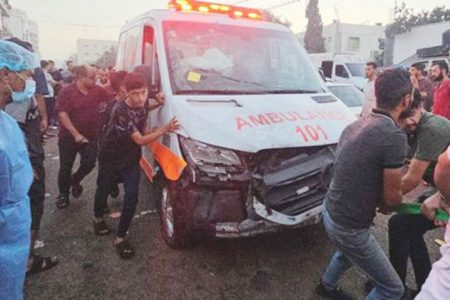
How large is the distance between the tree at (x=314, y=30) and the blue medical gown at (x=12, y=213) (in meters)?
43.0

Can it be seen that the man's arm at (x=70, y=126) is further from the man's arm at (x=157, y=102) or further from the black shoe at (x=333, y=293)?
the black shoe at (x=333, y=293)

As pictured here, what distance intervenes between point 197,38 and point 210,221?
77.0 inches

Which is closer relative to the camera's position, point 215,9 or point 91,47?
point 215,9

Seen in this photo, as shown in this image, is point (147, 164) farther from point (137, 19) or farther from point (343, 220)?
point (343, 220)

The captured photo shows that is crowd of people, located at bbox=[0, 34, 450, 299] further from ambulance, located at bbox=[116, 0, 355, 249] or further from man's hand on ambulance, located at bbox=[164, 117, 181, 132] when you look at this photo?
ambulance, located at bbox=[116, 0, 355, 249]

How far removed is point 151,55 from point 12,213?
2800 mm

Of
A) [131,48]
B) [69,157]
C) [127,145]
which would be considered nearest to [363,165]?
[127,145]

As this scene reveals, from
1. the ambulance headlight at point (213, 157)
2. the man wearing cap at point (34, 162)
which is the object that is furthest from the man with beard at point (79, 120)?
the ambulance headlight at point (213, 157)

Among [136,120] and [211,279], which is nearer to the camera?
[211,279]

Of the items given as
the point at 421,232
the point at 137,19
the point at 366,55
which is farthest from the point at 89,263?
the point at 366,55

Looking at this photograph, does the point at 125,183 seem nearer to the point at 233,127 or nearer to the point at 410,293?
the point at 233,127

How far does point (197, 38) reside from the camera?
13.5 feet

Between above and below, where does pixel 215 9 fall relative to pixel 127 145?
above

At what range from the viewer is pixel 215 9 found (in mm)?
4641
